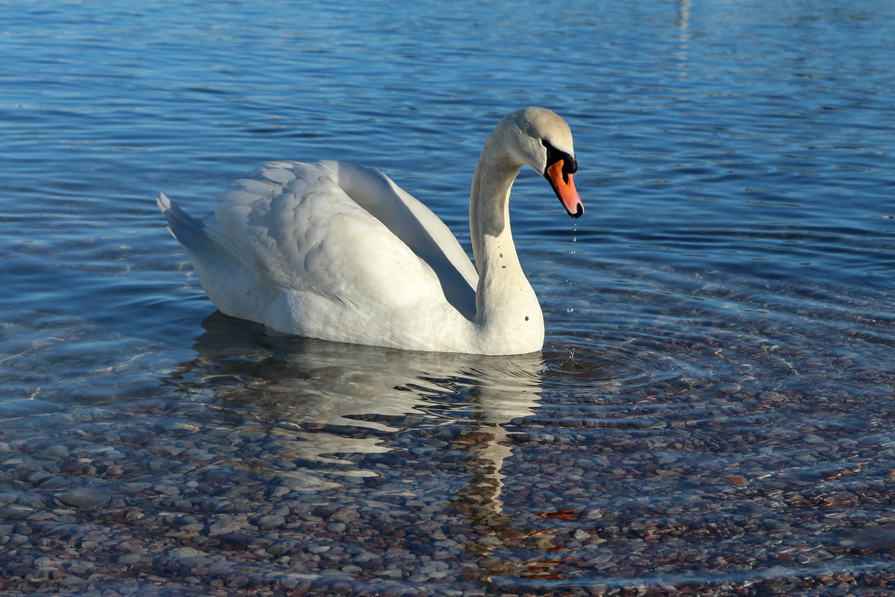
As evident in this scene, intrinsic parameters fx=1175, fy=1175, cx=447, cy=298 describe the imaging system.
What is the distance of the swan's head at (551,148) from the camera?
6.74m

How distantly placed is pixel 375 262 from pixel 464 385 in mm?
959

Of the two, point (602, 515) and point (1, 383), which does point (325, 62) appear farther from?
point (602, 515)

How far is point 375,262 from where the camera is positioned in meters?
7.32

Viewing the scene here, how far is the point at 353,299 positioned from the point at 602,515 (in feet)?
8.60

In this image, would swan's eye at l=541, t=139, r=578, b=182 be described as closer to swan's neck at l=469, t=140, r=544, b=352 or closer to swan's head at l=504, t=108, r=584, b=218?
swan's head at l=504, t=108, r=584, b=218

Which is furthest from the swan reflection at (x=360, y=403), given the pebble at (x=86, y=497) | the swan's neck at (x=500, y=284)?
the pebble at (x=86, y=497)

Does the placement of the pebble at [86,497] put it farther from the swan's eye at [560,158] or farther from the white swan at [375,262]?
the swan's eye at [560,158]

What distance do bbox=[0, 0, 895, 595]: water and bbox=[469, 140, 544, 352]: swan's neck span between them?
0.57ft

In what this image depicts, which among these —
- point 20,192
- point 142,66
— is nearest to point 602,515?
point 20,192

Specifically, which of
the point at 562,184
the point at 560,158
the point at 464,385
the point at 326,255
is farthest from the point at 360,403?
the point at 560,158

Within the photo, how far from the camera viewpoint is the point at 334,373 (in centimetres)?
723

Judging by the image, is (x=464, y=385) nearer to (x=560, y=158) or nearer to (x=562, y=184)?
(x=562, y=184)

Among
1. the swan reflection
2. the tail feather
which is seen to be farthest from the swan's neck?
the tail feather

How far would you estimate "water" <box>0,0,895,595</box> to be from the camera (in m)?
5.04
